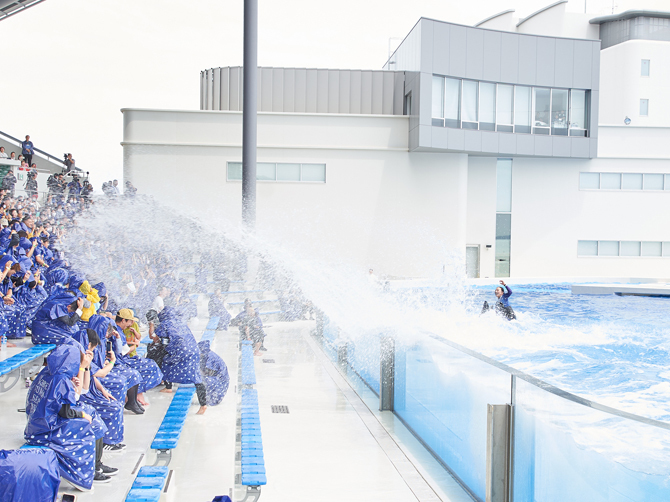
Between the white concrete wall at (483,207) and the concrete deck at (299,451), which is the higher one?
the white concrete wall at (483,207)

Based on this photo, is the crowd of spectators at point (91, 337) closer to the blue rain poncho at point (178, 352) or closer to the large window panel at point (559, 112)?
the blue rain poncho at point (178, 352)

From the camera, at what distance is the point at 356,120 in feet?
80.4

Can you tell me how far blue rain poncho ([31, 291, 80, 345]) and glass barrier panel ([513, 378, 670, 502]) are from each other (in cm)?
551

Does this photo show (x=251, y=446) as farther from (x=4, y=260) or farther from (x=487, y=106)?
(x=487, y=106)

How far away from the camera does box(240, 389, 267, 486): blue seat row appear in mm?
5066

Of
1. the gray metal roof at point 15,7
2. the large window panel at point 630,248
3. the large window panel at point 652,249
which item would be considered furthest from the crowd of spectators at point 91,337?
the large window panel at point 652,249

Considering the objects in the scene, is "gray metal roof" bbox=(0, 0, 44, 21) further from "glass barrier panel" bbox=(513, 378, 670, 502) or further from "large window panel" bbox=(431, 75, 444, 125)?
"glass barrier panel" bbox=(513, 378, 670, 502)

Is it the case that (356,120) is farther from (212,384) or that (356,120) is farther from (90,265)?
(212,384)

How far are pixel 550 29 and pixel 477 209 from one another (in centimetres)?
2394

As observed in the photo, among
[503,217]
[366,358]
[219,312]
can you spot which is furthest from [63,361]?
[503,217]

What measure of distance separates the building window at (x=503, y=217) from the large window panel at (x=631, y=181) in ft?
17.1

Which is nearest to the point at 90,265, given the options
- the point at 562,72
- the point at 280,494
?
the point at 280,494

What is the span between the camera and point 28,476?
3598 mm

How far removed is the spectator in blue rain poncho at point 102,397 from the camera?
18.5 feet
